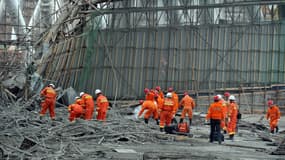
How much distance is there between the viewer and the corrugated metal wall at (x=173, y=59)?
117 feet

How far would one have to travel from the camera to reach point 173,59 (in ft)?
118

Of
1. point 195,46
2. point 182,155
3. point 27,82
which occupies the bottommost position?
point 182,155

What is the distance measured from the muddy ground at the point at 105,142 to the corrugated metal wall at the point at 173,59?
12.4 metres

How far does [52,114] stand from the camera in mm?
23469

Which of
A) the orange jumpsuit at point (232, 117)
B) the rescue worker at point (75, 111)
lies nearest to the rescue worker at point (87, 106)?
the rescue worker at point (75, 111)

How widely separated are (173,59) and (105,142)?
59.3 ft

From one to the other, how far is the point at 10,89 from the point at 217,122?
11.3 metres

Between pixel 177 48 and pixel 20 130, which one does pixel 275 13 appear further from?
pixel 20 130

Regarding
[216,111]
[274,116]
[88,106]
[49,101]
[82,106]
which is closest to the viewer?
[216,111]

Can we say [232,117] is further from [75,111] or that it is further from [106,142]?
[75,111]

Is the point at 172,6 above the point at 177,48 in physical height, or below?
above

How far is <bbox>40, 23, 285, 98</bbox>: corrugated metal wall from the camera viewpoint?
117 feet

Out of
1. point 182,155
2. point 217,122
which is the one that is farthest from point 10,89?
point 182,155

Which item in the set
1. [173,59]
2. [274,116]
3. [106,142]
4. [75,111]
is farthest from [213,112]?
[173,59]
